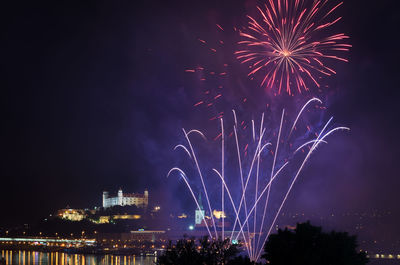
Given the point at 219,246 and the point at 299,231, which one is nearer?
the point at 299,231

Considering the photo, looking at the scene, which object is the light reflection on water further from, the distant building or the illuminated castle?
the illuminated castle

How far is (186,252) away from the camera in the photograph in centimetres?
1402

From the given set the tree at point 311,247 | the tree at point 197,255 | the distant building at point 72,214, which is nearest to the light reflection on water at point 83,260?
the tree at point 197,255

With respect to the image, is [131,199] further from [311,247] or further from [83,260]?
[311,247]

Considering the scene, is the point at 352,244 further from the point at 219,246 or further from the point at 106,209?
the point at 106,209

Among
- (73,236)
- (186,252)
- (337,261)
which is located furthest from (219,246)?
(73,236)

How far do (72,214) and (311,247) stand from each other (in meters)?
102

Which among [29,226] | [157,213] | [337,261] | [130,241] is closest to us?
[337,261]

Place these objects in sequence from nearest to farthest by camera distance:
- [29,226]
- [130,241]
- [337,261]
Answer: [337,261], [130,241], [29,226]

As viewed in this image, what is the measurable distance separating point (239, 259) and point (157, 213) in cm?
8569

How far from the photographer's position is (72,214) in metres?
108

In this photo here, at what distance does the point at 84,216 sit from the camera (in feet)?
347

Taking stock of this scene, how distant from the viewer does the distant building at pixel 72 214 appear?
106 metres

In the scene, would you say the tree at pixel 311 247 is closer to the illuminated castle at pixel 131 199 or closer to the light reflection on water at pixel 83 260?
the light reflection on water at pixel 83 260
